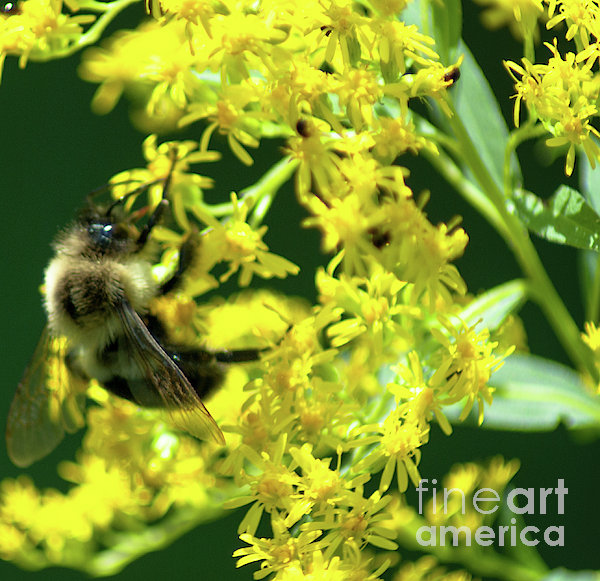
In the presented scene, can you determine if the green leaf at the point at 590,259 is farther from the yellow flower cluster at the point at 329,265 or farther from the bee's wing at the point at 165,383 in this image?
the bee's wing at the point at 165,383

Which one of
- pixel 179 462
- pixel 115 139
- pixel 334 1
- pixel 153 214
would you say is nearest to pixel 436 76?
pixel 334 1

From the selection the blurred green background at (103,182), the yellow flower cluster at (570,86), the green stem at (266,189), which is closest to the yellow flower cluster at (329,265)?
the green stem at (266,189)

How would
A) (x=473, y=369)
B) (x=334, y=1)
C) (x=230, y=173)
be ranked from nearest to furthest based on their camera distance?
(x=334, y=1) < (x=473, y=369) < (x=230, y=173)

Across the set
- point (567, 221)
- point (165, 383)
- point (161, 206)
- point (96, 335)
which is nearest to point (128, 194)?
point (161, 206)

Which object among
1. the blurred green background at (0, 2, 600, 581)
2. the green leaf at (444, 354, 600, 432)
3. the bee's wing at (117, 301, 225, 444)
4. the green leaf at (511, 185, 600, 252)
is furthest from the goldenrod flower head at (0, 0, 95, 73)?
the blurred green background at (0, 2, 600, 581)

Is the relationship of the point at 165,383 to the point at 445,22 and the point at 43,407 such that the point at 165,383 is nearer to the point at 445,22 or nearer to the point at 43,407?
the point at 43,407

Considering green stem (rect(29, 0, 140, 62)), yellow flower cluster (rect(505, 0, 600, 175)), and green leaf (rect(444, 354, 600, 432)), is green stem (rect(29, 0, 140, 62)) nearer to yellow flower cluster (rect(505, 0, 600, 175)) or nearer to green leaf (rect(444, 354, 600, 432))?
yellow flower cluster (rect(505, 0, 600, 175))

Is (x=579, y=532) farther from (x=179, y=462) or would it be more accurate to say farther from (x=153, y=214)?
(x=153, y=214)
